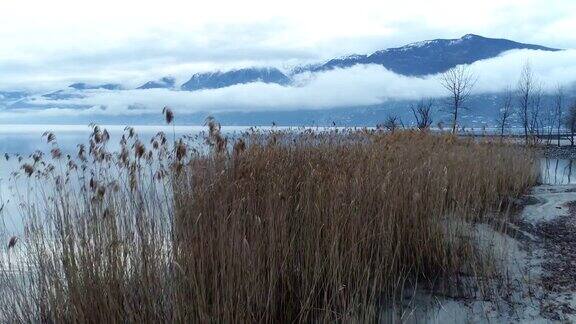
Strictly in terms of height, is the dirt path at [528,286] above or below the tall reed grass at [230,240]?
below

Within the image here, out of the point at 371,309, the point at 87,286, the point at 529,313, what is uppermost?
the point at 87,286

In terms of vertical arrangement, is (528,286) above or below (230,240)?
below

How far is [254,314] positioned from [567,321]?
2331 mm

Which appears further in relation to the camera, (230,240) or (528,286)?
(528,286)

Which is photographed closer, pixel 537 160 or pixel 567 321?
pixel 567 321

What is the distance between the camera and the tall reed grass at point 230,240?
9.84ft

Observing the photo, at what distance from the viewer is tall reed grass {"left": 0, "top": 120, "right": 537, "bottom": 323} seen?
2998 mm

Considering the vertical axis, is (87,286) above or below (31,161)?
below

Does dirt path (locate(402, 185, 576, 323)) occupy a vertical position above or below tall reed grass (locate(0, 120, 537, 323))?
below

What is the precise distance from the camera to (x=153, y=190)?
4.04m

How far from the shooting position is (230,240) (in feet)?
9.67

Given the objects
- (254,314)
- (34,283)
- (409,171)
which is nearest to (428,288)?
(409,171)

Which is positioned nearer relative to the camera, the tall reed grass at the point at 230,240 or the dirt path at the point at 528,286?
the tall reed grass at the point at 230,240

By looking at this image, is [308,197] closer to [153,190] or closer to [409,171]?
[153,190]
